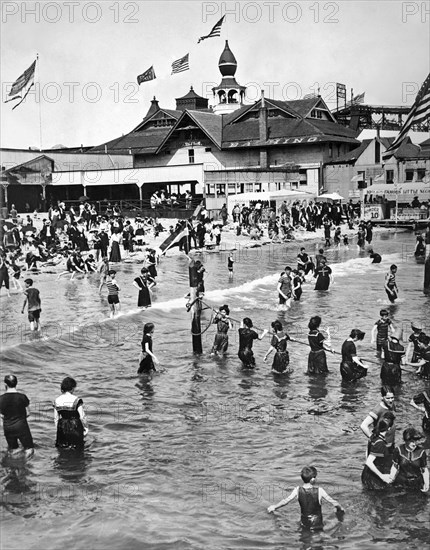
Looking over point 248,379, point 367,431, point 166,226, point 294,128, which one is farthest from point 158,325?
point 294,128

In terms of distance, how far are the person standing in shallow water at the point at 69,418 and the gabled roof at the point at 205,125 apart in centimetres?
5925

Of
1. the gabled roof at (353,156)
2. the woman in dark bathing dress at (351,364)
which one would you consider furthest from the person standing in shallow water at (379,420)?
the gabled roof at (353,156)

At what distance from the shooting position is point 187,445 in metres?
11.1

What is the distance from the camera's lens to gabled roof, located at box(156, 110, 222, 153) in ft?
224

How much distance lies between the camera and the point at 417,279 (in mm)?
29547

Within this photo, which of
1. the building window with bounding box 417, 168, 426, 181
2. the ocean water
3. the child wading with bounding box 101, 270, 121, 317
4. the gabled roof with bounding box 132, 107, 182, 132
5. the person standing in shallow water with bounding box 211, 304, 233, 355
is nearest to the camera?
the ocean water

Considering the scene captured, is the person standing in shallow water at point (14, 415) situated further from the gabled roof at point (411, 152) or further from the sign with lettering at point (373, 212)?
the gabled roof at point (411, 152)

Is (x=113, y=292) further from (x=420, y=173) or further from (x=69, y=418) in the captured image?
(x=420, y=173)

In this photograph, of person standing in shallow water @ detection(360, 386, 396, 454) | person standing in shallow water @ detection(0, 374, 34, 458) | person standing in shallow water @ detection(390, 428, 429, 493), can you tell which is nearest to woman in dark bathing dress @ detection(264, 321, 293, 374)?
person standing in shallow water @ detection(360, 386, 396, 454)

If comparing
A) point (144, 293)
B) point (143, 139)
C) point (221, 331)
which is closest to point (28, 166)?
point (143, 139)

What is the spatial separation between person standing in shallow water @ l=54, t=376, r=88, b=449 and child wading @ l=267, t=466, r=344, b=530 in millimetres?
3518

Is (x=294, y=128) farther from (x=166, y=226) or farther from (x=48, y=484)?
(x=48, y=484)

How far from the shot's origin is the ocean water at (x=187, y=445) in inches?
333

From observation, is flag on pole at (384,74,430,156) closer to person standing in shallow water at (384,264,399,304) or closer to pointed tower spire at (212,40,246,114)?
person standing in shallow water at (384,264,399,304)
